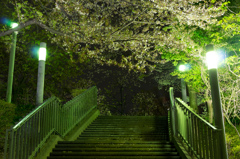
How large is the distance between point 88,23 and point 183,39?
16.6 feet

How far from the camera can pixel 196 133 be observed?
433 cm

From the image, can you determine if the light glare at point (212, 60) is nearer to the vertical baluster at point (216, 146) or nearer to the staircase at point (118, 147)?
the vertical baluster at point (216, 146)

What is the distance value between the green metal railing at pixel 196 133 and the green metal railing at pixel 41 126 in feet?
11.2

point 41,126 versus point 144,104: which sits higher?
point 144,104

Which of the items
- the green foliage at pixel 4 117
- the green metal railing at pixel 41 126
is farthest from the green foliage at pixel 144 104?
the green foliage at pixel 4 117

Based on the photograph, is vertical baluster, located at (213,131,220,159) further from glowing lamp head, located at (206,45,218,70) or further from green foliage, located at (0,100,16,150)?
green foliage, located at (0,100,16,150)

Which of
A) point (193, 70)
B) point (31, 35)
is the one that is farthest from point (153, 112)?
point (31, 35)

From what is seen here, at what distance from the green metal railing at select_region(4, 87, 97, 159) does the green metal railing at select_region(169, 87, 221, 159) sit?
3400mm

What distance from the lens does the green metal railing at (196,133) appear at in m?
3.61

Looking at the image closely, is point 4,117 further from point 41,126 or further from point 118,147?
point 118,147

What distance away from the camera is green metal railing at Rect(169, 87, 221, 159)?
3606 mm

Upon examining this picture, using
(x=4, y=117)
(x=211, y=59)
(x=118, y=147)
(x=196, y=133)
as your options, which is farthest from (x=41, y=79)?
(x=211, y=59)

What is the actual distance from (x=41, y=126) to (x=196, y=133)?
11.7 feet

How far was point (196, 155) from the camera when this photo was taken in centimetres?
428
